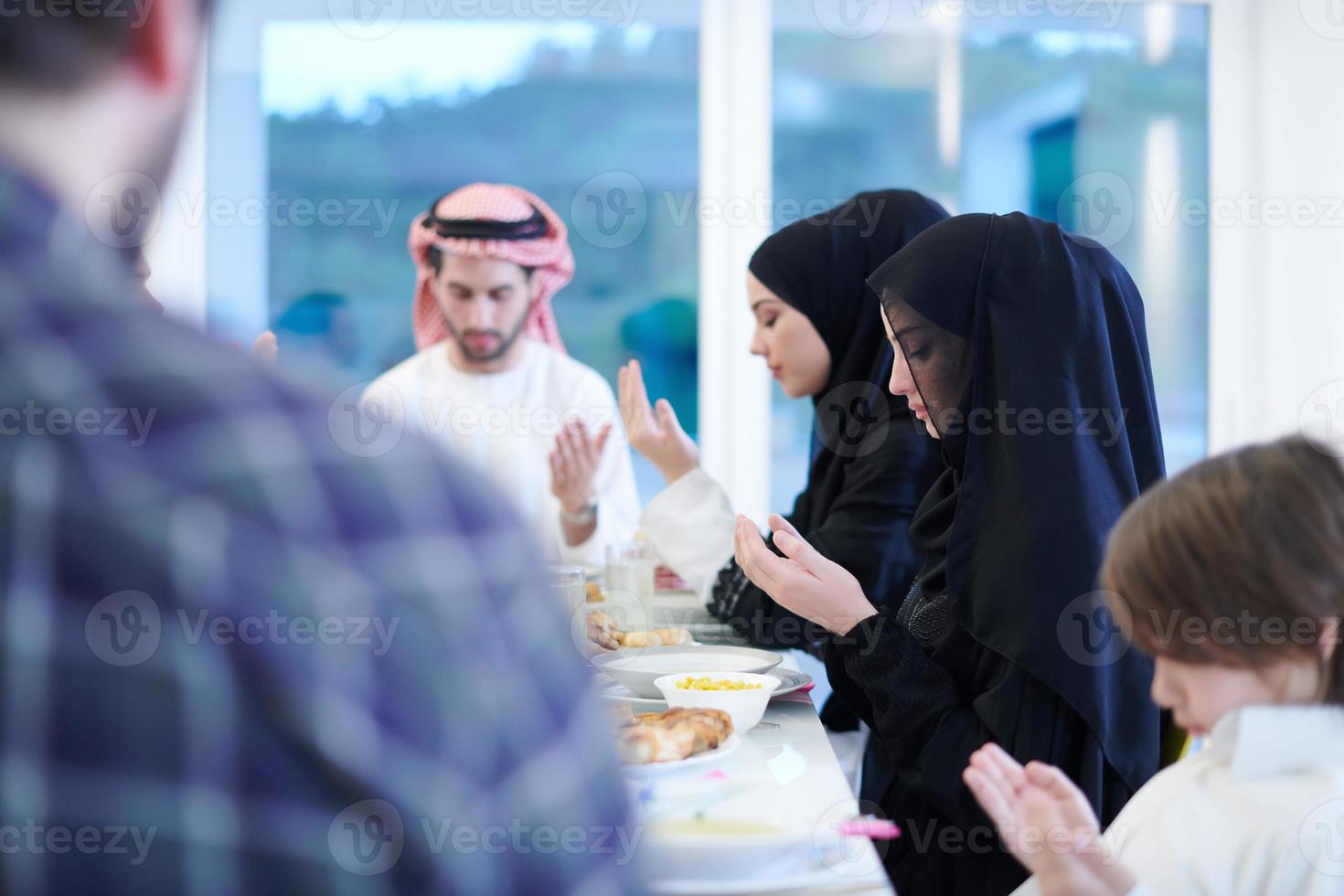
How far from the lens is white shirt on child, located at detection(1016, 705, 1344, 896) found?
90cm

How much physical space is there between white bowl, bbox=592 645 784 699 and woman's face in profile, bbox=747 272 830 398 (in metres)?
0.73

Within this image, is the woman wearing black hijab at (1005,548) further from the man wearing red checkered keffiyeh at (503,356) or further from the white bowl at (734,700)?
the man wearing red checkered keffiyeh at (503,356)

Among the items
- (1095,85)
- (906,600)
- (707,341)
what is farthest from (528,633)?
(1095,85)

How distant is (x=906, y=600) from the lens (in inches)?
63.1

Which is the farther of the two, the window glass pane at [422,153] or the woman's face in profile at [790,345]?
the window glass pane at [422,153]

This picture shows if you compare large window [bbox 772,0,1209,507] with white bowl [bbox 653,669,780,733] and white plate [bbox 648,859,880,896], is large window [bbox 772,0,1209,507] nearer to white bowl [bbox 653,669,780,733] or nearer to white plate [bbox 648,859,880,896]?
white bowl [bbox 653,669,780,733]

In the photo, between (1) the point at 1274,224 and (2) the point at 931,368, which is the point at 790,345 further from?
(1) the point at 1274,224

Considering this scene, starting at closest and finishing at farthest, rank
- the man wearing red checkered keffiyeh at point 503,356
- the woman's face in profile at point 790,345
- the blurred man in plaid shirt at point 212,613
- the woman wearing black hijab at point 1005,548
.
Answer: the blurred man in plaid shirt at point 212,613, the woman wearing black hijab at point 1005,548, the woman's face in profile at point 790,345, the man wearing red checkered keffiyeh at point 503,356

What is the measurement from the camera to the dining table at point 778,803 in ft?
2.73

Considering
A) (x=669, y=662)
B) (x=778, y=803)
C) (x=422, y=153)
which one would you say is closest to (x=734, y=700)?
(x=778, y=803)

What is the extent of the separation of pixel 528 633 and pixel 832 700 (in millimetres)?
1810

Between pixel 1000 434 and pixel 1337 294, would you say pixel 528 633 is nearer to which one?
pixel 1000 434

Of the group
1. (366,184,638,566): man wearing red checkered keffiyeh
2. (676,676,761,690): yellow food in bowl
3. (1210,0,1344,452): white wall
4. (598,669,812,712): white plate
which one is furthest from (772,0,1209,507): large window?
(676,676,761,690): yellow food in bowl

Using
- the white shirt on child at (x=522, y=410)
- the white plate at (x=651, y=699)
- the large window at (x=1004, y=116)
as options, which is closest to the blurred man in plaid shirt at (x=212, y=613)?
the white plate at (x=651, y=699)
